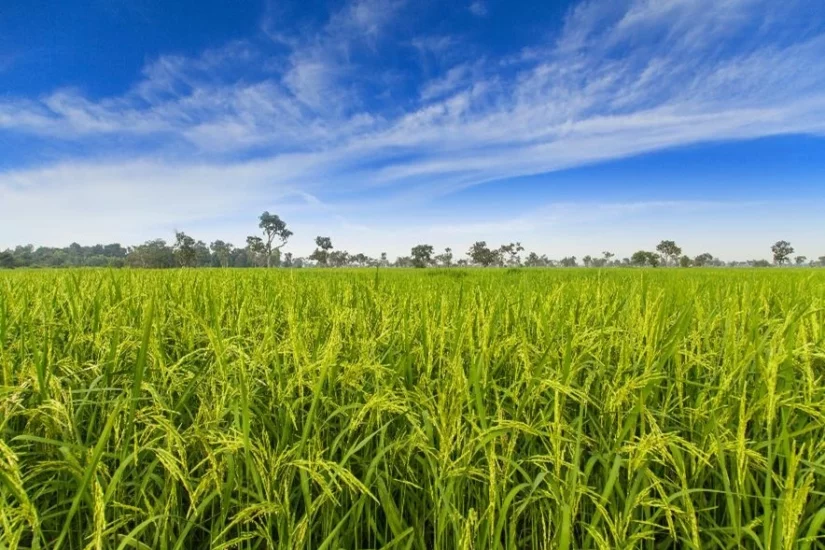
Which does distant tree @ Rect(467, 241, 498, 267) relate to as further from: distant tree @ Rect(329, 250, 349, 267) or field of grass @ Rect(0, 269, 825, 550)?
field of grass @ Rect(0, 269, 825, 550)

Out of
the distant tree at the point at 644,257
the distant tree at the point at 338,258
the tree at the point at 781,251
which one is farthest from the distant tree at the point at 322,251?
the tree at the point at 781,251

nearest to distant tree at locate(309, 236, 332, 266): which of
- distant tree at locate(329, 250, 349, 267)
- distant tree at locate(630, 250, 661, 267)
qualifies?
distant tree at locate(329, 250, 349, 267)

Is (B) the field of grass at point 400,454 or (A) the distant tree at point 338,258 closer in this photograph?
(B) the field of grass at point 400,454

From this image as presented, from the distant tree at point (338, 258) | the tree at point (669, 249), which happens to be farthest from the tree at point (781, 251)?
the distant tree at point (338, 258)

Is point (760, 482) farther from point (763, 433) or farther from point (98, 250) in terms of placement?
point (98, 250)

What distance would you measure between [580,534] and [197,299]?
8.73 feet

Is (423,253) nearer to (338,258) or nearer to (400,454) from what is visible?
(338,258)

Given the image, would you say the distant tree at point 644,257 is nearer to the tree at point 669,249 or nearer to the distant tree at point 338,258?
the tree at point 669,249

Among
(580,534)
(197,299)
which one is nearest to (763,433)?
(580,534)

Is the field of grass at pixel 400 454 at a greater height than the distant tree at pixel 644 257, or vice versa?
the distant tree at pixel 644 257

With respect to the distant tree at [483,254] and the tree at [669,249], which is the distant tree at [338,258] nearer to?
the distant tree at [483,254]

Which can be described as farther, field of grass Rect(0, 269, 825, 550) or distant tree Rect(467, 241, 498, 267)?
distant tree Rect(467, 241, 498, 267)

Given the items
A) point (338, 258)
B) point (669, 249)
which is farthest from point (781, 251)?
point (338, 258)

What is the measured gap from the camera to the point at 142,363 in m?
1.09
